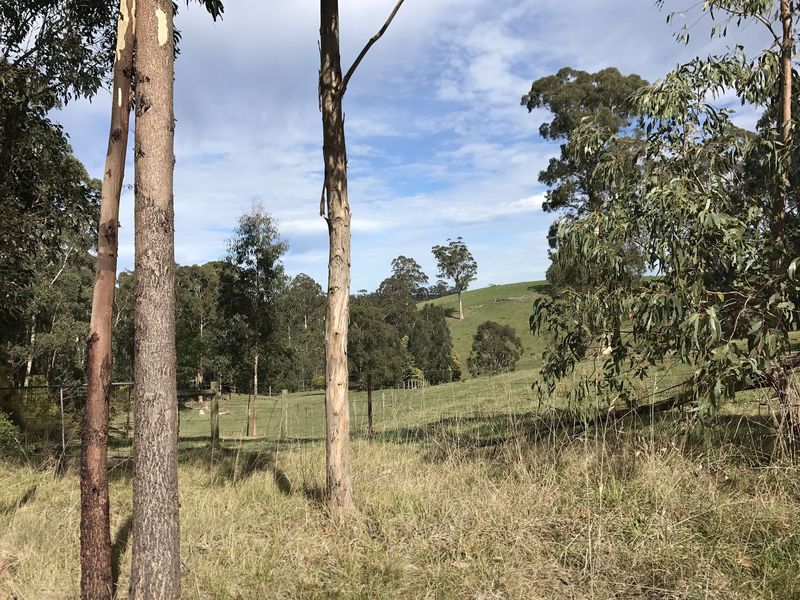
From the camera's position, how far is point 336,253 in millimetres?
4578

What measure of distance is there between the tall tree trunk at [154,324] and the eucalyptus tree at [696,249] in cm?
306

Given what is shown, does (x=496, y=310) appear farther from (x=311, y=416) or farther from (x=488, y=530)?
(x=488, y=530)

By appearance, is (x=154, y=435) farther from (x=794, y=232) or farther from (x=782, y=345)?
(x=794, y=232)

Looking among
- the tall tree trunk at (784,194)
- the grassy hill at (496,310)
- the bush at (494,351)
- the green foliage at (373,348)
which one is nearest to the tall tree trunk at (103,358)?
the tall tree trunk at (784,194)

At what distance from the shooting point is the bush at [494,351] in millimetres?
40872

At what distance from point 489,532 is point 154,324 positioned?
7.93 ft

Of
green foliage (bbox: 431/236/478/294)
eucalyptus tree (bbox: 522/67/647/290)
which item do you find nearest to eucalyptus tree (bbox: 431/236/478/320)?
green foliage (bbox: 431/236/478/294)

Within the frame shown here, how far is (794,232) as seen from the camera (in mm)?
4824

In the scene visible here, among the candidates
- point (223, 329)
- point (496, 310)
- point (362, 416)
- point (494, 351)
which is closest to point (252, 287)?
point (223, 329)

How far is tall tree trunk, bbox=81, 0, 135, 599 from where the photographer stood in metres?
3.22

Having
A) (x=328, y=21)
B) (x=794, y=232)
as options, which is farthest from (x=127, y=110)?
(x=794, y=232)

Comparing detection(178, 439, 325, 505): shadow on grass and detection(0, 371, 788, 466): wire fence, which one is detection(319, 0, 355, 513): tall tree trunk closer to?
detection(178, 439, 325, 505): shadow on grass

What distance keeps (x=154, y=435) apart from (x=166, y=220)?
1193 millimetres

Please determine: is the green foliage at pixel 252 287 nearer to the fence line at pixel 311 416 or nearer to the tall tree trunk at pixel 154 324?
the fence line at pixel 311 416
